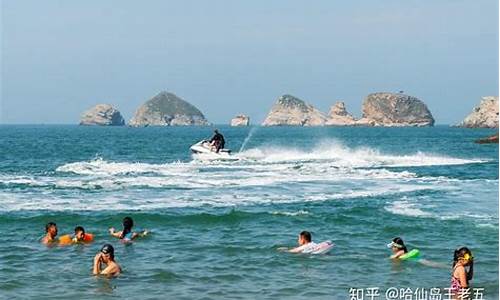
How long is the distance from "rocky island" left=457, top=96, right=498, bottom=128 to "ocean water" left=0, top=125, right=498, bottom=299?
4917 inches

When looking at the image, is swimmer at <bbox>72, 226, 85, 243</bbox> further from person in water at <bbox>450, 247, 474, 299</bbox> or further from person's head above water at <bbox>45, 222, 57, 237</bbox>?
person in water at <bbox>450, 247, 474, 299</bbox>

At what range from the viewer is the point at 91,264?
50.8 feet

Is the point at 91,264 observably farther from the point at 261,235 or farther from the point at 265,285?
the point at 261,235

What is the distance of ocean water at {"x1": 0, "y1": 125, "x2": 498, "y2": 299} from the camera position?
13.8 metres

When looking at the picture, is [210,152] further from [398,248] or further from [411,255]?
[411,255]

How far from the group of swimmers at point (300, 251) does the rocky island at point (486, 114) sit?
142688 mm

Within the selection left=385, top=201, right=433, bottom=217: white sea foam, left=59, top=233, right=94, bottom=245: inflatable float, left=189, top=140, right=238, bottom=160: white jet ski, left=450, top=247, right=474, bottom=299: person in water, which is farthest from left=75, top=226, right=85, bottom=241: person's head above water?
left=189, top=140, right=238, bottom=160: white jet ski

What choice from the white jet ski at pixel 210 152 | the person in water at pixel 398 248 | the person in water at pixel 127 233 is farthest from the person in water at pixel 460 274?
the white jet ski at pixel 210 152

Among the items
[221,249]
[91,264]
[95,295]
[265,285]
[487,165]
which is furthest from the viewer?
[487,165]

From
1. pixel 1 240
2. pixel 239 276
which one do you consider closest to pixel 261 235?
pixel 239 276

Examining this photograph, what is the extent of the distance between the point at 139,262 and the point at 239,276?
8.65 ft

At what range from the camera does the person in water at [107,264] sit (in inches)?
563

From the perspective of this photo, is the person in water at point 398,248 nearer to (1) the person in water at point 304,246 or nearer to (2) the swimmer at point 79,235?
(1) the person in water at point 304,246

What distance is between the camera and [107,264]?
14.6 meters
